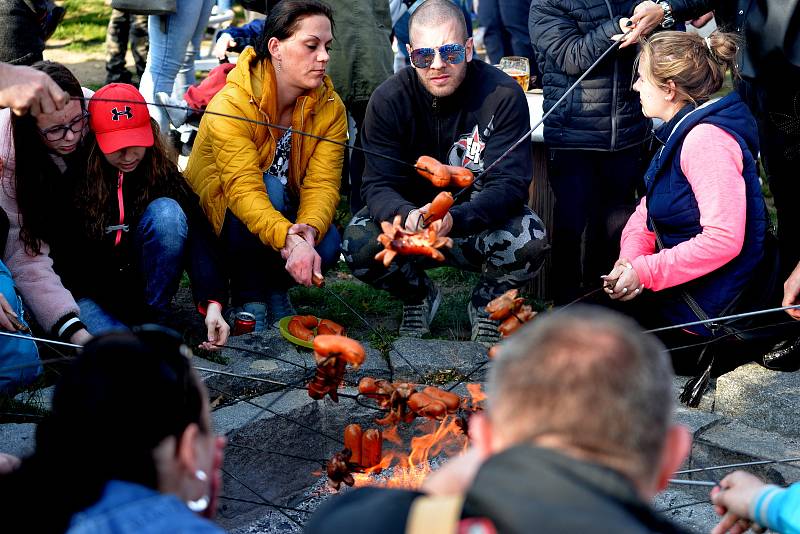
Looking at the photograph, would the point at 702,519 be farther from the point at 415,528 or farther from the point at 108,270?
the point at 108,270

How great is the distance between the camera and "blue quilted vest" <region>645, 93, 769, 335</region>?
12.3 feet

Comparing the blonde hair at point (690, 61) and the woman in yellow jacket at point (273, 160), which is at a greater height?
the blonde hair at point (690, 61)

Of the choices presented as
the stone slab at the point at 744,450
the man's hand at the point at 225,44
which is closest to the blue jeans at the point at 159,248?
the man's hand at the point at 225,44

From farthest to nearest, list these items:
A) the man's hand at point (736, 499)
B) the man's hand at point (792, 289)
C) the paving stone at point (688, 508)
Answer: the man's hand at point (792, 289)
the paving stone at point (688, 508)
the man's hand at point (736, 499)

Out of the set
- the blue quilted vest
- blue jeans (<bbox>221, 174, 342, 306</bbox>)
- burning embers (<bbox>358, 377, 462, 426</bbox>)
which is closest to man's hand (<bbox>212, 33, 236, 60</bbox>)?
blue jeans (<bbox>221, 174, 342, 306</bbox>)

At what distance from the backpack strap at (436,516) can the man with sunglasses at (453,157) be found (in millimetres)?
2825

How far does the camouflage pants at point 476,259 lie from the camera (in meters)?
4.41

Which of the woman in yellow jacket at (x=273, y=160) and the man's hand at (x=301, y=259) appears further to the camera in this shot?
the woman in yellow jacket at (x=273, y=160)

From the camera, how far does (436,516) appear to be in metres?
1.48

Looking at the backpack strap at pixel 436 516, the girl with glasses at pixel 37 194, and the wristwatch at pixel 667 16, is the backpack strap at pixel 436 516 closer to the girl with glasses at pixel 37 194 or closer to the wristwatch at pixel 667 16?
the girl with glasses at pixel 37 194

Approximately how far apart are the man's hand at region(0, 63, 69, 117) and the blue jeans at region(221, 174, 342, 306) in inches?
55.5

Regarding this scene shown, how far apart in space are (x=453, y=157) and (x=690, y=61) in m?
1.21

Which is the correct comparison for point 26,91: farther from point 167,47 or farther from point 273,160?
point 167,47

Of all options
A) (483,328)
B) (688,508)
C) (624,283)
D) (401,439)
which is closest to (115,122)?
(401,439)
